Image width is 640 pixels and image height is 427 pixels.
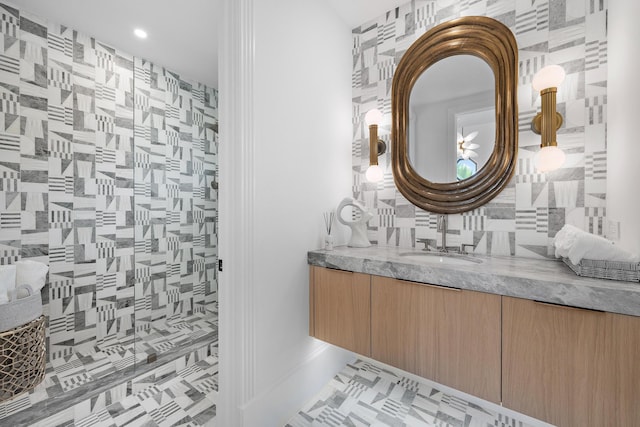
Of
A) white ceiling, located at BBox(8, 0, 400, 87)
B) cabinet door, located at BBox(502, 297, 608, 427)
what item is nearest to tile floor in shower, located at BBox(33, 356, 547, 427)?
cabinet door, located at BBox(502, 297, 608, 427)

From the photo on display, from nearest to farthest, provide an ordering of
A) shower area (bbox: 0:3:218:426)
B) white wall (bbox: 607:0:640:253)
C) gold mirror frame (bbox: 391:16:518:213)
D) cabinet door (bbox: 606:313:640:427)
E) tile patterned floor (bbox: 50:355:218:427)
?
cabinet door (bbox: 606:313:640:427), white wall (bbox: 607:0:640:253), tile patterned floor (bbox: 50:355:218:427), gold mirror frame (bbox: 391:16:518:213), shower area (bbox: 0:3:218:426)

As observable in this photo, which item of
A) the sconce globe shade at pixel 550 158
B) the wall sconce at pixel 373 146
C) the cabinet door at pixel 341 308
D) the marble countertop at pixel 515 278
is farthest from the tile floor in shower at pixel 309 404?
the wall sconce at pixel 373 146

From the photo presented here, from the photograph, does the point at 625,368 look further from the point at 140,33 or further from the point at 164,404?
the point at 140,33

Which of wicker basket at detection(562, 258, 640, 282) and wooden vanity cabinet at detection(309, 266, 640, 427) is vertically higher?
wicker basket at detection(562, 258, 640, 282)

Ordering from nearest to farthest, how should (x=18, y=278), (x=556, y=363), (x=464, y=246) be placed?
(x=556, y=363), (x=18, y=278), (x=464, y=246)

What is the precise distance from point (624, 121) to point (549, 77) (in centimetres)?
37

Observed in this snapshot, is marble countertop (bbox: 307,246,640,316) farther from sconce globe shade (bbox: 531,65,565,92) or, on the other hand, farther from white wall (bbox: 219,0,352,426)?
sconce globe shade (bbox: 531,65,565,92)

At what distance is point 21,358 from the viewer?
1.43m

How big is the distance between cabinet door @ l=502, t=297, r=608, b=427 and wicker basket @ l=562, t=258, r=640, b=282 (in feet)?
0.54

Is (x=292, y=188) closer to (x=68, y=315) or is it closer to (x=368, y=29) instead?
(x=368, y=29)

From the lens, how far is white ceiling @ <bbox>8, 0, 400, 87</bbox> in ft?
6.10

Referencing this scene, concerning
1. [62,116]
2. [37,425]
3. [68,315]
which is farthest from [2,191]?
[37,425]

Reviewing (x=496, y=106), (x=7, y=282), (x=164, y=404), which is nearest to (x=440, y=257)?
(x=496, y=106)

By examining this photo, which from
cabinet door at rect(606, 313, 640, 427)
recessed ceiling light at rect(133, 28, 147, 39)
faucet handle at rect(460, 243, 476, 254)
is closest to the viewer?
cabinet door at rect(606, 313, 640, 427)
